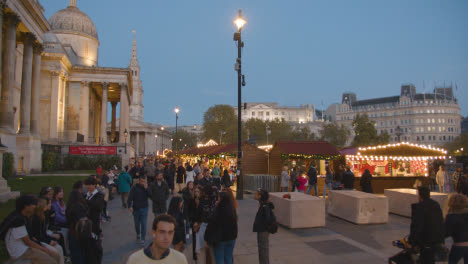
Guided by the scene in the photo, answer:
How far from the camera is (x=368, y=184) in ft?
50.5

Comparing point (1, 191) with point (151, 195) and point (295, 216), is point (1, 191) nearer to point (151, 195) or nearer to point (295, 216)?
point (151, 195)

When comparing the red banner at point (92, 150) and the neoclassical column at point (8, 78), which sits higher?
the neoclassical column at point (8, 78)

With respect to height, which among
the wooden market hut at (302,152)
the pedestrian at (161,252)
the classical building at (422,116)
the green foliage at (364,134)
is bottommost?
the pedestrian at (161,252)

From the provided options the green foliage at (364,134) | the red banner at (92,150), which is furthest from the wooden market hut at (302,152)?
the green foliage at (364,134)

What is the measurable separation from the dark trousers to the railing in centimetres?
1329

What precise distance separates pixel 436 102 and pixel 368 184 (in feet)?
407

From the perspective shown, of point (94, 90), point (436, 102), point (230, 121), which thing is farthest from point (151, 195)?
point (436, 102)

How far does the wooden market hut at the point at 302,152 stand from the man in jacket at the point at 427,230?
14141 mm

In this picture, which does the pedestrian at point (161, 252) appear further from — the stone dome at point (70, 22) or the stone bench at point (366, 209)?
the stone dome at point (70, 22)

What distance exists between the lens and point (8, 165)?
18.8 metres

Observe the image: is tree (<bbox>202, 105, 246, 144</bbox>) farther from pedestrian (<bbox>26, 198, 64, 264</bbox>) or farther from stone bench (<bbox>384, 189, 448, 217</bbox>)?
pedestrian (<bbox>26, 198, 64, 264</bbox>)

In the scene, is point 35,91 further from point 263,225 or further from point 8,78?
point 263,225

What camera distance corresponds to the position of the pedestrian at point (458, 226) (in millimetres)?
4941

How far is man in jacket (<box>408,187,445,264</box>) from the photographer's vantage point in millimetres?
4855
